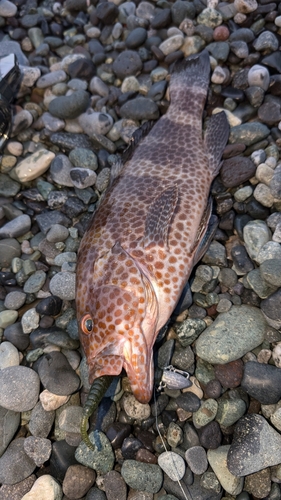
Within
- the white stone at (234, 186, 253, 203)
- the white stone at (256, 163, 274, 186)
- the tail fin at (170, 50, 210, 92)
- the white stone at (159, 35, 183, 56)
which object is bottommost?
the white stone at (234, 186, 253, 203)

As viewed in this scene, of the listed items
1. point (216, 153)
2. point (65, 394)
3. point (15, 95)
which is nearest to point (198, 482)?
point (65, 394)

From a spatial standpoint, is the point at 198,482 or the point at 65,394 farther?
the point at 65,394

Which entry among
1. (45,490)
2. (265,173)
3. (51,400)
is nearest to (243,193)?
(265,173)

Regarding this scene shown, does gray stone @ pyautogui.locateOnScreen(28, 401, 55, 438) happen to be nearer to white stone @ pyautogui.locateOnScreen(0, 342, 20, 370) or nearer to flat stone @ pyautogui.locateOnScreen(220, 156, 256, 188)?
white stone @ pyautogui.locateOnScreen(0, 342, 20, 370)

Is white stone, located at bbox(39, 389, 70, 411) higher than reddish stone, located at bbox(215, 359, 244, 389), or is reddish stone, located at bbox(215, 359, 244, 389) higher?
white stone, located at bbox(39, 389, 70, 411)

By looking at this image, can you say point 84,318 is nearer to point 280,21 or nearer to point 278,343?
point 278,343

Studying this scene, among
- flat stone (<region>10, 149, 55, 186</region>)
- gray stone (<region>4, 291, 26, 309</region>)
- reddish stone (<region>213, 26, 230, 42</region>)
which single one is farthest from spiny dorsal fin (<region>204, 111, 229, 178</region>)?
gray stone (<region>4, 291, 26, 309</region>)
